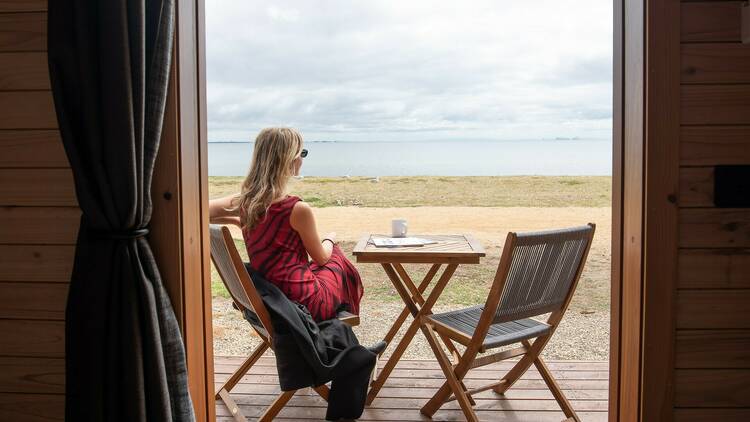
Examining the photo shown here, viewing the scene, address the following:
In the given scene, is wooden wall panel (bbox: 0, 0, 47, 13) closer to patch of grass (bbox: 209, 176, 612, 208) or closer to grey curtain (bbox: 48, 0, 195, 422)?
grey curtain (bbox: 48, 0, 195, 422)

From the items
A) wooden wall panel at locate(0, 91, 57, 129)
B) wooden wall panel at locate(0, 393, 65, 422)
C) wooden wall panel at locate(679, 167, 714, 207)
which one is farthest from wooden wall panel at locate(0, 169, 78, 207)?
wooden wall panel at locate(679, 167, 714, 207)

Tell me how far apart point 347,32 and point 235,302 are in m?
29.8

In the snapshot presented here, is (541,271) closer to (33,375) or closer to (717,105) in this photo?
(717,105)

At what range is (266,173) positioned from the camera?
308cm

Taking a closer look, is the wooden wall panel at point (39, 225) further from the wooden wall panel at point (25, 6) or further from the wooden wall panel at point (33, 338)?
the wooden wall panel at point (25, 6)

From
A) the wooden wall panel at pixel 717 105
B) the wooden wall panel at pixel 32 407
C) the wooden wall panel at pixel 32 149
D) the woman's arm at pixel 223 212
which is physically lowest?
the wooden wall panel at pixel 32 407

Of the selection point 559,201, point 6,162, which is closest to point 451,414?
point 6,162

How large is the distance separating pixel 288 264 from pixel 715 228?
6.17 feet

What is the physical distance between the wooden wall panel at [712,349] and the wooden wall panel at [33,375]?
5.58ft

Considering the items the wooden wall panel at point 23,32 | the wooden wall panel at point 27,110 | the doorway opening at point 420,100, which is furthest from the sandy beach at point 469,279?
the wooden wall panel at point 23,32

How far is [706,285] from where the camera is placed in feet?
5.50

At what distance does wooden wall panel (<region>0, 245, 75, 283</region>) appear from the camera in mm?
1758

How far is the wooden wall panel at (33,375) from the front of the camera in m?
1.79

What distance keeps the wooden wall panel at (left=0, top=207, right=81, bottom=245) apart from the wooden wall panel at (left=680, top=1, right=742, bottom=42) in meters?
1.68
